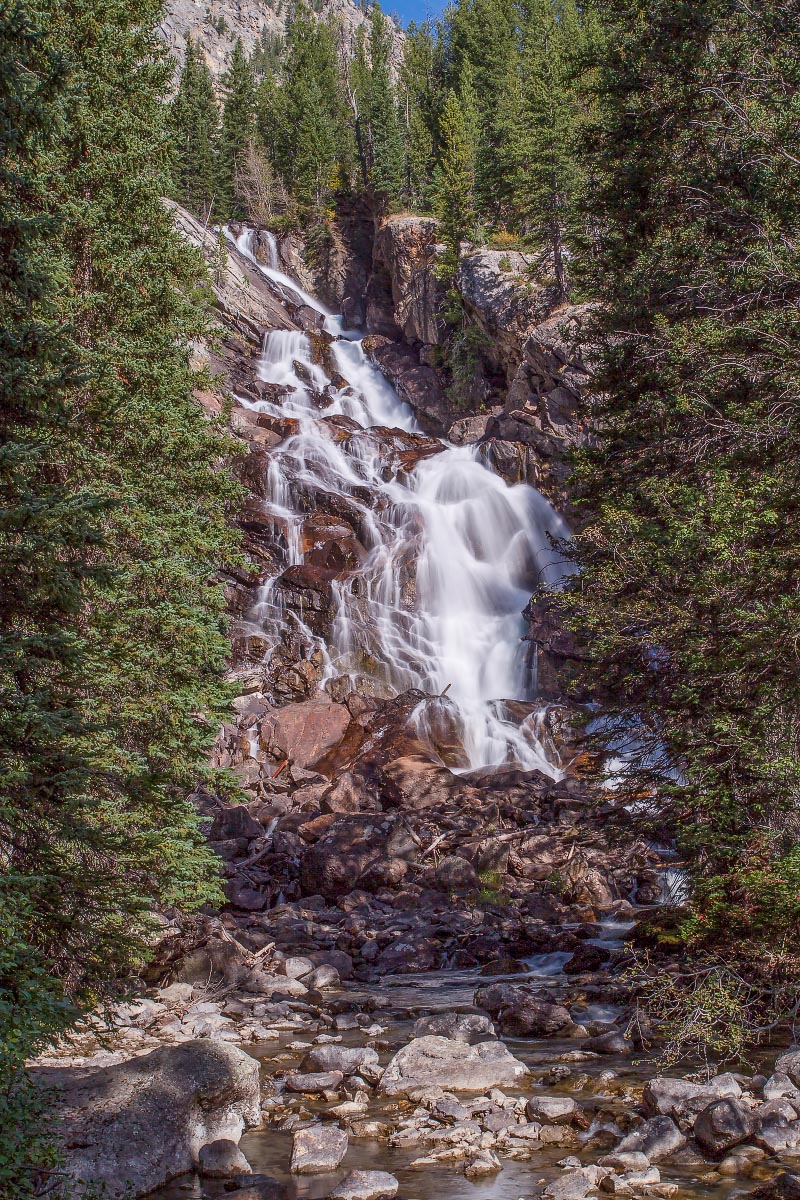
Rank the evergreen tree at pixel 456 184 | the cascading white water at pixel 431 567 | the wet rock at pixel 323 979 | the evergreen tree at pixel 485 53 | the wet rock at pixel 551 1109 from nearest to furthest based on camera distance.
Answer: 1. the wet rock at pixel 551 1109
2. the wet rock at pixel 323 979
3. the cascading white water at pixel 431 567
4. the evergreen tree at pixel 456 184
5. the evergreen tree at pixel 485 53

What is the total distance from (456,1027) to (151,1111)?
12.7 feet

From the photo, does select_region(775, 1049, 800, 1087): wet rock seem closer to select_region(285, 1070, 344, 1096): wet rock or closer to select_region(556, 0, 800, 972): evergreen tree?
select_region(556, 0, 800, 972): evergreen tree

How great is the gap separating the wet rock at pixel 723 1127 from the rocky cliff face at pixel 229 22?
175 metres

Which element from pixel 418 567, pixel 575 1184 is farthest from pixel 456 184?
pixel 575 1184

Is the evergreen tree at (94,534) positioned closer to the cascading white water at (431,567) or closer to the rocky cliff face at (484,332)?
the rocky cliff face at (484,332)

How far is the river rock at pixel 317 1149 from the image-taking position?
6668mm

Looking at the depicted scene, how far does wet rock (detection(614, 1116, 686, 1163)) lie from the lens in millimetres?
6585

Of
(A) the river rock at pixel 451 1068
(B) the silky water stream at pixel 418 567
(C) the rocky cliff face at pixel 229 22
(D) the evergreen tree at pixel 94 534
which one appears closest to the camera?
(D) the evergreen tree at pixel 94 534

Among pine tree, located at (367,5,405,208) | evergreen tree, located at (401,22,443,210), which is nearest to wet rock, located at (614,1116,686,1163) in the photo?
evergreen tree, located at (401,22,443,210)

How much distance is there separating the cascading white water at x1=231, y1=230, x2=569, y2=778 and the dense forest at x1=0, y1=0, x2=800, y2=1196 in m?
13.5

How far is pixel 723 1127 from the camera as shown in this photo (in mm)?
6590

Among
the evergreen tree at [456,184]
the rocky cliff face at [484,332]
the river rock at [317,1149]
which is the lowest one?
the river rock at [317,1149]

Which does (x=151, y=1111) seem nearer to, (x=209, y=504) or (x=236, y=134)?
(x=209, y=504)

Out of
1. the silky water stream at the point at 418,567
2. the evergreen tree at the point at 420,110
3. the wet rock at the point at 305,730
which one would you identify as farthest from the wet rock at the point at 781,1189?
the evergreen tree at the point at 420,110
